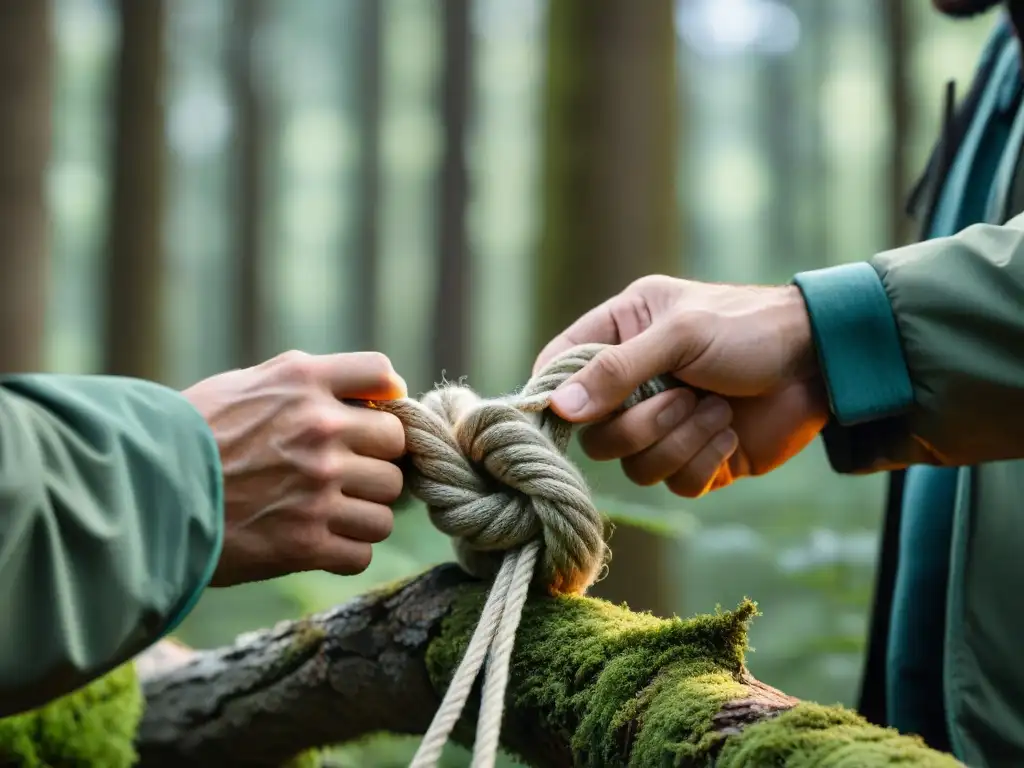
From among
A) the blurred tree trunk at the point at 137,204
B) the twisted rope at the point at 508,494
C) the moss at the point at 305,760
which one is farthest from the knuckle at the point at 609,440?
the blurred tree trunk at the point at 137,204

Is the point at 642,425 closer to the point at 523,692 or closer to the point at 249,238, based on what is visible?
the point at 523,692

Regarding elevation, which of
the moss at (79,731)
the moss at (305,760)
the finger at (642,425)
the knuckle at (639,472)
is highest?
the finger at (642,425)

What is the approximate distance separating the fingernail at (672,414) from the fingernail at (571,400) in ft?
0.56

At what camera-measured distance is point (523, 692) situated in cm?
138

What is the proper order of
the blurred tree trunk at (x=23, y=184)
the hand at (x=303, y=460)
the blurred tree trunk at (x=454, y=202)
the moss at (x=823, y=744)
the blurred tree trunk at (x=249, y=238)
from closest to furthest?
the moss at (x=823, y=744) < the hand at (x=303, y=460) < the blurred tree trunk at (x=23, y=184) < the blurred tree trunk at (x=454, y=202) < the blurred tree trunk at (x=249, y=238)

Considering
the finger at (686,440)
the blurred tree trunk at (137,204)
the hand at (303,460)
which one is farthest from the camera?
the blurred tree trunk at (137,204)

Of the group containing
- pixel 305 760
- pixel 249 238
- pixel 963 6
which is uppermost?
pixel 963 6

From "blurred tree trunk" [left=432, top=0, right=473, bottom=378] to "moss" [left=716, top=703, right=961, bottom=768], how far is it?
7.61 metres

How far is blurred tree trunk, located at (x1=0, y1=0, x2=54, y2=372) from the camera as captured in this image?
4.04 metres

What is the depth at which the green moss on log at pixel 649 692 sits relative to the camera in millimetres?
962

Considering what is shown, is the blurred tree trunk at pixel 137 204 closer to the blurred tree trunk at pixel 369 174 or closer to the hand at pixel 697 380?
the hand at pixel 697 380

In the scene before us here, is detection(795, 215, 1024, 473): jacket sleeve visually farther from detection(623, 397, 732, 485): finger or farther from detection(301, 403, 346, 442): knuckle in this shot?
detection(301, 403, 346, 442): knuckle

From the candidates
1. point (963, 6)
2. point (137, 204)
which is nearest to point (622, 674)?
point (963, 6)

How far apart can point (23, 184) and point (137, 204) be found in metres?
2.10
